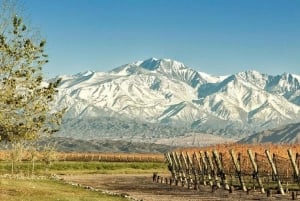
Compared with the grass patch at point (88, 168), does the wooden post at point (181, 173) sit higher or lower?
lower

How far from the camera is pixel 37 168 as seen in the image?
125250mm

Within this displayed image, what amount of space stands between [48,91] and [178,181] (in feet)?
148

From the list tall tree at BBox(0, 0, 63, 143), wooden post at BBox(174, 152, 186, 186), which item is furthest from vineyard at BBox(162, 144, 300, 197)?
tall tree at BBox(0, 0, 63, 143)

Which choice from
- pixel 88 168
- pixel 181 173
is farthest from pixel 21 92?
pixel 88 168

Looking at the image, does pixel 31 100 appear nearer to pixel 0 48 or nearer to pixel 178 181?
pixel 0 48

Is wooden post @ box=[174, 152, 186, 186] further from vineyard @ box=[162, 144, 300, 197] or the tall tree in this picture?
the tall tree

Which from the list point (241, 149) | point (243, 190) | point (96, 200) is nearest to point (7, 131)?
point (96, 200)

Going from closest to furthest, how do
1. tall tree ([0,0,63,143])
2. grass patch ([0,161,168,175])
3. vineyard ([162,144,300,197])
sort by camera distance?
tall tree ([0,0,63,143]), vineyard ([162,144,300,197]), grass patch ([0,161,168,175])

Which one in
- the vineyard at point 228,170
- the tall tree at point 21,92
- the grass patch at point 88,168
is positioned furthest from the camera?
the grass patch at point 88,168

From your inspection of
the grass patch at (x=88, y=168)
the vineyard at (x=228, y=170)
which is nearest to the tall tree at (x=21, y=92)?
the vineyard at (x=228, y=170)

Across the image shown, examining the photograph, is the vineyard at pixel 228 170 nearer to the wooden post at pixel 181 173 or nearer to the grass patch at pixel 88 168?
the wooden post at pixel 181 173

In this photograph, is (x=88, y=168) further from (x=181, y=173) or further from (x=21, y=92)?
(x=21, y=92)

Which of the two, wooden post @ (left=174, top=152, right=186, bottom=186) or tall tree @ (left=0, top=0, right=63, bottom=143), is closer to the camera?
tall tree @ (left=0, top=0, right=63, bottom=143)

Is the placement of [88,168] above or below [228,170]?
above
